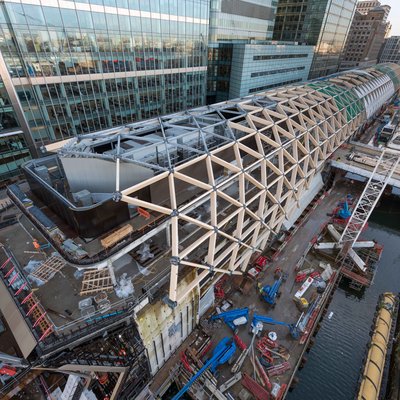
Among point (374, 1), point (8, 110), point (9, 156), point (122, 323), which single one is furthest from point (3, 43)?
point (374, 1)

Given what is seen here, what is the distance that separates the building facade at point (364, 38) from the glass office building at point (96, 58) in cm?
12868

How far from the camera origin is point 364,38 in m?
139

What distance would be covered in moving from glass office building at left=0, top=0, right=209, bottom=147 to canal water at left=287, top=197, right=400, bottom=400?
47.4m

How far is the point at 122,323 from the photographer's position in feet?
58.1

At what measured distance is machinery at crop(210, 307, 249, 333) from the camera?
24.8 meters

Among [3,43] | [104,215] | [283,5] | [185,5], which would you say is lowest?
[104,215]

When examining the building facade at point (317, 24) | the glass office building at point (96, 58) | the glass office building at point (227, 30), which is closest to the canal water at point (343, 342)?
the glass office building at point (96, 58)

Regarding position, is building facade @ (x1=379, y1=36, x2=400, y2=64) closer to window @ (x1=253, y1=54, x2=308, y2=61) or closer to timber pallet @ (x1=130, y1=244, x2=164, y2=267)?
window @ (x1=253, y1=54, x2=308, y2=61)

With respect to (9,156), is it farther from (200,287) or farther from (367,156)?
(367,156)

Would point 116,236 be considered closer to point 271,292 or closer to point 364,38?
point 271,292

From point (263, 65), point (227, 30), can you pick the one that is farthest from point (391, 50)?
point (227, 30)

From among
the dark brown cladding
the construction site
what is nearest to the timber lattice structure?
the construction site

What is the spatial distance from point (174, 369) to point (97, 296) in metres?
10.6

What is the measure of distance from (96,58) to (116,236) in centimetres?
3521
